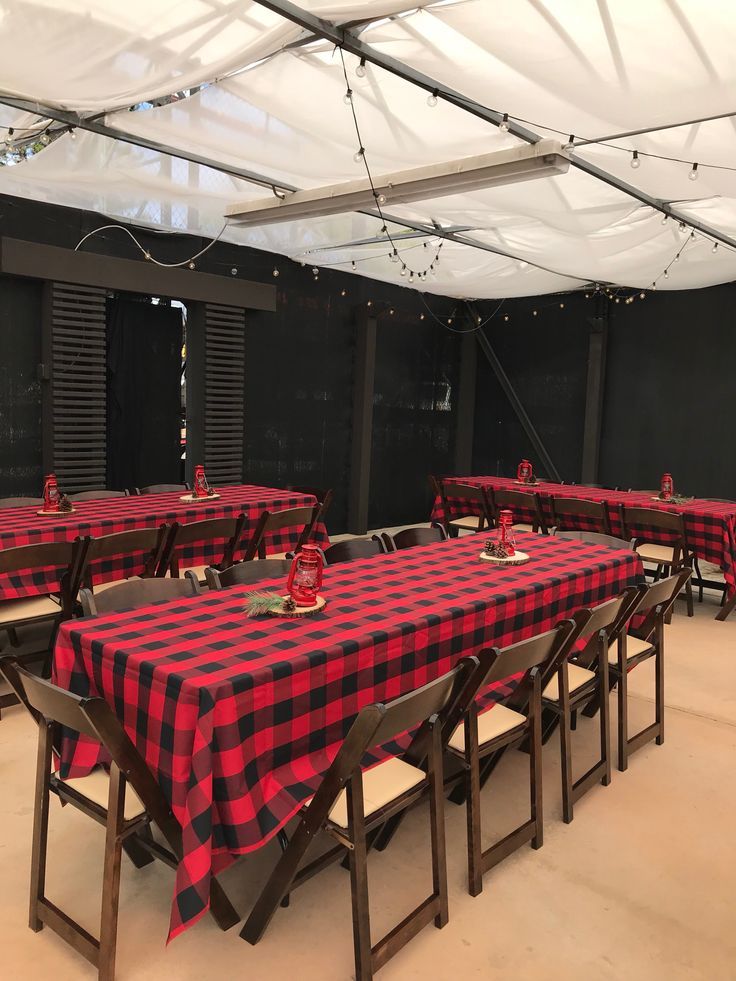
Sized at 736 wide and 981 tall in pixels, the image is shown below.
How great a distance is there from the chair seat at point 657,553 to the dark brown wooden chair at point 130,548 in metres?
3.48

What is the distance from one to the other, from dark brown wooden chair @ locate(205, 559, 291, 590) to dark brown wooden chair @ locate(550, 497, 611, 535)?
9.78ft

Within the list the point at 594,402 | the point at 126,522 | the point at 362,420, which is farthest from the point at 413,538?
the point at 594,402

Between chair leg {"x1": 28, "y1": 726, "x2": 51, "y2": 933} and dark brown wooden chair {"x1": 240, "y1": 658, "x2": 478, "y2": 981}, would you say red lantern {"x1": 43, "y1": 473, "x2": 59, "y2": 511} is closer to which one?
chair leg {"x1": 28, "y1": 726, "x2": 51, "y2": 933}

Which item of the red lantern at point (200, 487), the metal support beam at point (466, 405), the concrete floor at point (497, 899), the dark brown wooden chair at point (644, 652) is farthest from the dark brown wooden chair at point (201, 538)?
the metal support beam at point (466, 405)

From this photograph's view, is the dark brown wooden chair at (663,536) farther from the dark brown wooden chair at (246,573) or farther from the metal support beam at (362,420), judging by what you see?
the metal support beam at (362,420)

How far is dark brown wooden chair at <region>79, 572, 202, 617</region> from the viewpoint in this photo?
283cm

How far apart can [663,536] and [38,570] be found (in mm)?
4675

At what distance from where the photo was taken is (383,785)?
2.29m

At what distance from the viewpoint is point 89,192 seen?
17.5 feet

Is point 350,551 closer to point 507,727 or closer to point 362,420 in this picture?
point 507,727

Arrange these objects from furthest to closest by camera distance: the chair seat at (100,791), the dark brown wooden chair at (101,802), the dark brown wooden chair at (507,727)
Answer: the dark brown wooden chair at (507,727) < the chair seat at (100,791) < the dark brown wooden chair at (101,802)

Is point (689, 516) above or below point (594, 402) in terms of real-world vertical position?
below

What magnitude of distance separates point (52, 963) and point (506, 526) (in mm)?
2736

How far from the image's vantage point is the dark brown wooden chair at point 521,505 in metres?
6.67
